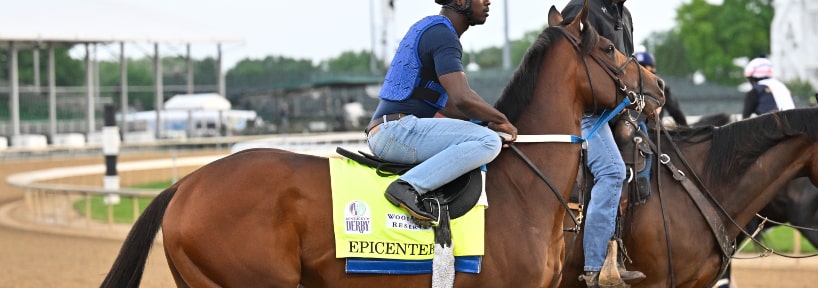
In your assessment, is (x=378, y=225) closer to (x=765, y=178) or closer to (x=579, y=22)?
(x=579, y=22)

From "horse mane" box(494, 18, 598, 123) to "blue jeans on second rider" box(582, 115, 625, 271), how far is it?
3.63 ft

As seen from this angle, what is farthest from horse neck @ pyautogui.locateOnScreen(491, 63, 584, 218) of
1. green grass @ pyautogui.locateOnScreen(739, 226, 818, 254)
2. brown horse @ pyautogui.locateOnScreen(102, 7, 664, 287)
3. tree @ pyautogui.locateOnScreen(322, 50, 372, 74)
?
tree @ pyautogui.locateOnScreen(322, 50, 372, 74)

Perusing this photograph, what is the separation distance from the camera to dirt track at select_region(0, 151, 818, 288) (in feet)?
37.3

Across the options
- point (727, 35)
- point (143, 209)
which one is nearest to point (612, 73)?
point (143, 209)

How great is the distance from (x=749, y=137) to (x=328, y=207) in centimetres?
312

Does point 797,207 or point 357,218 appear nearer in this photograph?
point 357,218

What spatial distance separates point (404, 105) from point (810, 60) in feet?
187

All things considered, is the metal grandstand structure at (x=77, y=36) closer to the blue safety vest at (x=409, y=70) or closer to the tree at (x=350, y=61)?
the blue safety vest at (x=409, y=70)

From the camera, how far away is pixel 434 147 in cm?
515

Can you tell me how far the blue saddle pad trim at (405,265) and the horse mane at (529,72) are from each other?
2.77 feet

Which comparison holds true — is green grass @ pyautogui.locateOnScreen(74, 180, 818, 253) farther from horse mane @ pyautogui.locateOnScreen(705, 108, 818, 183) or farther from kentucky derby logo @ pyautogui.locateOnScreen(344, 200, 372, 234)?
kentucky derby logo @ pyautogui.locateOnScreen(344, 200, 372, 234)

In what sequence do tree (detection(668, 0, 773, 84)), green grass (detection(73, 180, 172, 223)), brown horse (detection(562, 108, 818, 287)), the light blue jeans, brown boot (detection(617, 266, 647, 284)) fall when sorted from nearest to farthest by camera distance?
the light blue jeans, brown boot (detection(617, 266, 647, 284)), brown horse (detection(562, 108, 818, 287)), green grass (detection(73, 180, 172, 223)), tree (detection(668, 0, 773, 84))

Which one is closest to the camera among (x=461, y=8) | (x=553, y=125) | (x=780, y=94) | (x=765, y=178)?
(x=461, y=8)

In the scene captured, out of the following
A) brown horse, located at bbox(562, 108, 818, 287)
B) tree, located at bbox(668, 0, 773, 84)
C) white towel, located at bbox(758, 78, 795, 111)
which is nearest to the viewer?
brown horse, located at bbox(562, 108, 818, 287)
